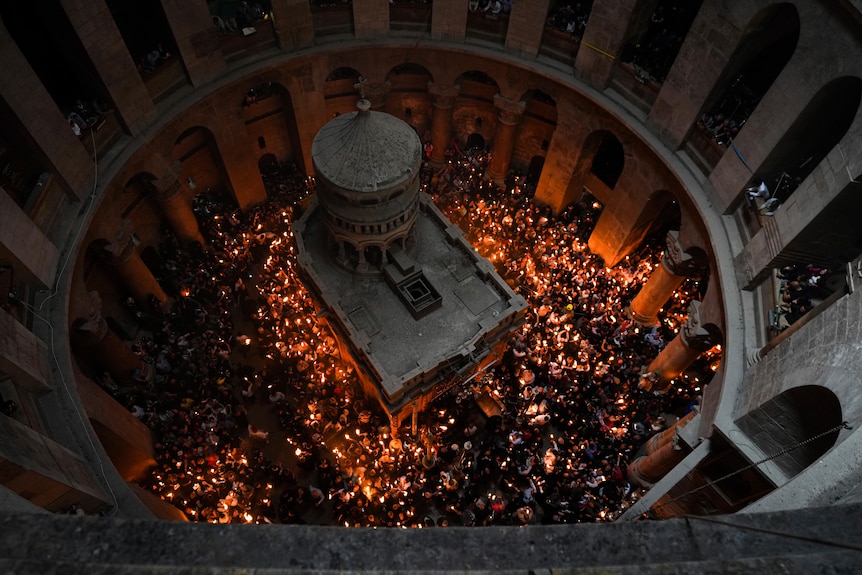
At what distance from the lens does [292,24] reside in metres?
21.3

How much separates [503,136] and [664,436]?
15051mm

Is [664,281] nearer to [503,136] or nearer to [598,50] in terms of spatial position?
Result: [598,50]

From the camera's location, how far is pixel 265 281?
22.0m

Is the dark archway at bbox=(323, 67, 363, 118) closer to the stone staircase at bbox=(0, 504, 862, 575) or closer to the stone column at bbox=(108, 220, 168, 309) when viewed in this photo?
the stone column at bbox=(108, 220, 168, 309)

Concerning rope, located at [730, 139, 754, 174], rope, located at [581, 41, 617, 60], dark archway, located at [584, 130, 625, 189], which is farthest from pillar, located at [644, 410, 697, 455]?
rope, located at [581, 41, 617, 60]

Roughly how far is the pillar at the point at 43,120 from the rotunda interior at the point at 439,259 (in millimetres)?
100

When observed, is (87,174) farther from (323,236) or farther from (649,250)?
(649,250)

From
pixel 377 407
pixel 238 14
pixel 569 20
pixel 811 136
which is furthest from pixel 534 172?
pixel 238 14

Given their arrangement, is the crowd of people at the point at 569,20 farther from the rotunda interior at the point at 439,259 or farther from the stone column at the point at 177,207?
the stone column at the point at 177,207

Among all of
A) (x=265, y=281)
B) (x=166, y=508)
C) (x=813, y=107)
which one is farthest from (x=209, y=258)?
(x=813, y=107)

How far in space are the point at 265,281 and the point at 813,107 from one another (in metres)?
19.2

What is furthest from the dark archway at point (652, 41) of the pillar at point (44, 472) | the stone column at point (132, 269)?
the pillar at point (44, 472)

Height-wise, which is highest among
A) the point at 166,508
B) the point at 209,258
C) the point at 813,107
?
the point at 209,258

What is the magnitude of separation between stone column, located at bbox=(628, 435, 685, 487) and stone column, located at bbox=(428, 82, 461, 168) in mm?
17069
